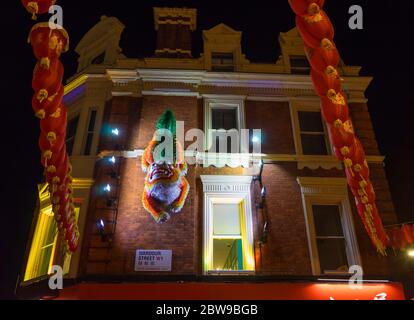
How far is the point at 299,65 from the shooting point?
47.0 feet

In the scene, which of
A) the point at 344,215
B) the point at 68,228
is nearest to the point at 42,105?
the point at 68,228

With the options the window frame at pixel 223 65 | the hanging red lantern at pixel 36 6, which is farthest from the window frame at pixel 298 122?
the hanging red lantern at pixel 36 6

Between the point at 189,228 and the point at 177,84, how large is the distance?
16.7ft

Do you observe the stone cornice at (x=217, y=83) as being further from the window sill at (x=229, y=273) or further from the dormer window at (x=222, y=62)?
the window sill at (x=229, y=273)

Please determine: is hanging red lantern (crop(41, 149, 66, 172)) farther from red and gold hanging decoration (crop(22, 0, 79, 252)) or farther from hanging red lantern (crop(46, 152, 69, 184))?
hanging red lantern (crop(46, 152, 69, 184))

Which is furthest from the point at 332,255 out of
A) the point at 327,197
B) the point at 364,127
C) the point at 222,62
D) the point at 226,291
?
the point at 222,62

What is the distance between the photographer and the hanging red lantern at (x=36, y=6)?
18.0 ft

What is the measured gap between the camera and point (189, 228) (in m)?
10.4

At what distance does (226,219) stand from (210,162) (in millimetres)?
1805

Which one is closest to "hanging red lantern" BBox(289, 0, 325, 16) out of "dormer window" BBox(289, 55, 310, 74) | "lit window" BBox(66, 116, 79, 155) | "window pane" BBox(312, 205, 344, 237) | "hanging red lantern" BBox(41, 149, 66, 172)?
"hanging red lantern" BBox(41, 149, 66, 172)

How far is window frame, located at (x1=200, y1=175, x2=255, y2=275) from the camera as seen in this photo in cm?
1020

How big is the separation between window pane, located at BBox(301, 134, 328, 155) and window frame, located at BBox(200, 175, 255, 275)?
8.51ft

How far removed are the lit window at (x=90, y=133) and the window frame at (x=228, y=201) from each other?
4.04 metres

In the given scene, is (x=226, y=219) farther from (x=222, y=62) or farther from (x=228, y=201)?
(x=222, y=62)
